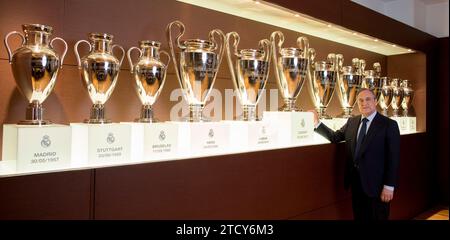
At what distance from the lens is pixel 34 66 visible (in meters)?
1.09

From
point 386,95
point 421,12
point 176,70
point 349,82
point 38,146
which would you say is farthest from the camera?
point 421,12

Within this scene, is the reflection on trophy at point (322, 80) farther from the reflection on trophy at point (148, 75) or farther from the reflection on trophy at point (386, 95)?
the reflection on trophy at point (148, 75)

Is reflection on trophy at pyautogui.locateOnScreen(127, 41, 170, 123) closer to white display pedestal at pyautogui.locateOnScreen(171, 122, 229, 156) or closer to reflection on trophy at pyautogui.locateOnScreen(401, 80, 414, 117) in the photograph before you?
white display pedestal at pyautogui.locateOnScreen(171, 122, 229, 156)

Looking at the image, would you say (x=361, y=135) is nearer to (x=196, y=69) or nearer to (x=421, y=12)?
(x=196, y=69)

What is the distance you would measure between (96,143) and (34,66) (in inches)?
11.2

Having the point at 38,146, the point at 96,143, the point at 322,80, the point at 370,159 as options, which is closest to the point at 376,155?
the point at 370,159

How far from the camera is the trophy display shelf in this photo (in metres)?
1.58

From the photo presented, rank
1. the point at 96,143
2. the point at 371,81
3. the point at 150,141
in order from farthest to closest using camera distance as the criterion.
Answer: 1. the point at 371,81
2. the point at 150,141
3. the point at 96,143

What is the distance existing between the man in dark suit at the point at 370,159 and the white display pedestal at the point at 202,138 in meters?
0.81

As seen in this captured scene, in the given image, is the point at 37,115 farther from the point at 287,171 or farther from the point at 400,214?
the point at 400,214

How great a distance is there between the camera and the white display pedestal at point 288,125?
179cm

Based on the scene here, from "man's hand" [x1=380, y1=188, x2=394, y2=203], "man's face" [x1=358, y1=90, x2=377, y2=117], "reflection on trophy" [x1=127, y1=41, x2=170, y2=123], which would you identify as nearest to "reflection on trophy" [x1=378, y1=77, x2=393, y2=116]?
"man's face" [x1=358, y1=90, x2=377, y2=117]

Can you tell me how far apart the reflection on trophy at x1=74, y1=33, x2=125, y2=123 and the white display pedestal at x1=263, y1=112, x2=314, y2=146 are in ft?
2.60

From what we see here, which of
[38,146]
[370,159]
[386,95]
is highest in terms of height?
[386,95]
